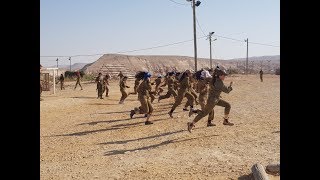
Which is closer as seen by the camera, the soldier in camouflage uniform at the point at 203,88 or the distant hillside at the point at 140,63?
the soldier in camouflage uniform at the point at 203,88

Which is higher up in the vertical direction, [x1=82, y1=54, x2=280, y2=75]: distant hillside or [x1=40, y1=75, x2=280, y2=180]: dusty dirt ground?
[x1=82, y1=54, x2=280, y2=75]: distant hillside

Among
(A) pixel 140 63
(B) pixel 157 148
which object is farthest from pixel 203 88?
(A) pixel 140 63

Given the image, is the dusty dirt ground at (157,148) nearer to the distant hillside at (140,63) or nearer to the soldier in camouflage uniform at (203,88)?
the soldier in camouflage uniform at (203,88)

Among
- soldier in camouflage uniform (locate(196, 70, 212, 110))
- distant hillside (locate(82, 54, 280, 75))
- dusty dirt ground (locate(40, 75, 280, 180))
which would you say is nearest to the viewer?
dusty dirt ground (locate(40, 75, 280, 180))

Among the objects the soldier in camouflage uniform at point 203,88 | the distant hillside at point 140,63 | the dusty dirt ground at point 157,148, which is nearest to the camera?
the dusty dirt ground at point 157,148

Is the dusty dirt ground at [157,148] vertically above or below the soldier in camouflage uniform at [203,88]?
below

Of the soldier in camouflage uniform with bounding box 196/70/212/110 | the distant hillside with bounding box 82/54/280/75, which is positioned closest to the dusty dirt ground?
the soldier in camouflage uniform with bounding box 196/70/212/110

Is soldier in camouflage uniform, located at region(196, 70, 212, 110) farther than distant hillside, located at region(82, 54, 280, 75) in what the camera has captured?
No

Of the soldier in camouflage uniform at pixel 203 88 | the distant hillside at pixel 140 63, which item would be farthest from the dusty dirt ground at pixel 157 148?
the distant hillside at pixel 140 63

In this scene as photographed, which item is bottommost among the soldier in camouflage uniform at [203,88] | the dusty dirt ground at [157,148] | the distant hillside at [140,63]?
the dusty dirt ground at [157,148]

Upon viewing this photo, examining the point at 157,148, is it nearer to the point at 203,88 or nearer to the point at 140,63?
the point at 203,88

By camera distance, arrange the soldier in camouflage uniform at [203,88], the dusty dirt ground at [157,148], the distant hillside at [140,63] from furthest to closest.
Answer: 1. the distant hillside at [140,63]
2. the soldier in camouflage uniform at [203,88]
3. the dusty dirt ground at [157,148]

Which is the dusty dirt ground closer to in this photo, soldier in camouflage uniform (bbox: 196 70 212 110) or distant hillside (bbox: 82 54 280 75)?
soldier in camouflage uniform (bbox: 196 70 212 110)
